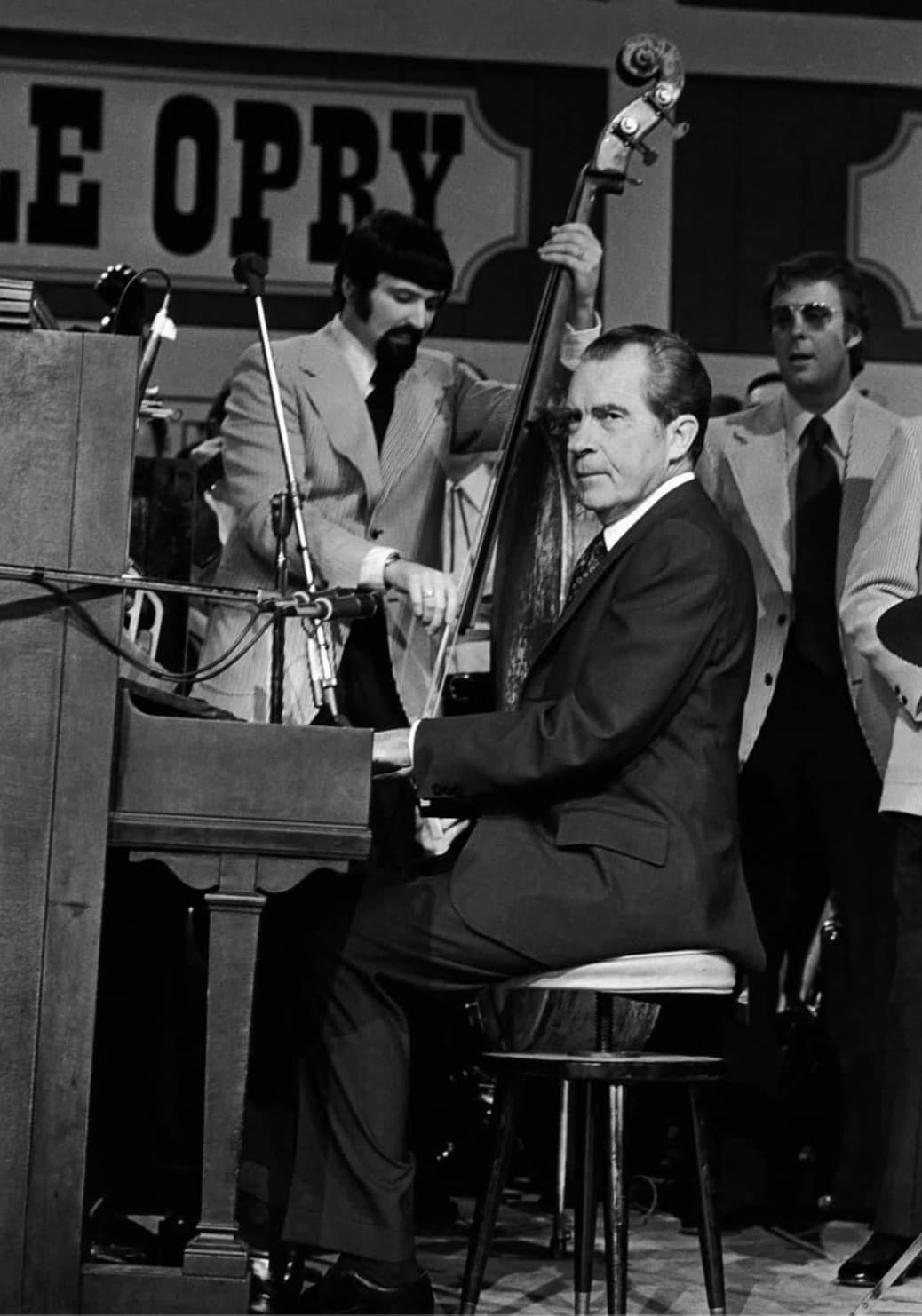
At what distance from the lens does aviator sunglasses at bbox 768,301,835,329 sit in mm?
4715

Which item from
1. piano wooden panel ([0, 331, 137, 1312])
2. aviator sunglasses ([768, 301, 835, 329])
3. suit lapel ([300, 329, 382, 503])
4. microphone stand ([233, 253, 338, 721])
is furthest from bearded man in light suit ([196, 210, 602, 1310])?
piano wooden panel ([0, 331, 137, 1312])

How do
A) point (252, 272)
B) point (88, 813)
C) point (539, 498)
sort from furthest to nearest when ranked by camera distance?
point (539, 498) < point (252, 272) < point (88, 813)

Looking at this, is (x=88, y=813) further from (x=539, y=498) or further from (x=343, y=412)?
(x=343, y=412)

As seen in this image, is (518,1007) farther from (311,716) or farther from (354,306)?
(354,306)

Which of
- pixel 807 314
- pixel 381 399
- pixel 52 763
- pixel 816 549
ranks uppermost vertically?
pixel 807 314

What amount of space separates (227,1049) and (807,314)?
2.43 m

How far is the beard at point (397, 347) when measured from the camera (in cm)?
431

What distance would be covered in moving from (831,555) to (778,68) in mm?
3456

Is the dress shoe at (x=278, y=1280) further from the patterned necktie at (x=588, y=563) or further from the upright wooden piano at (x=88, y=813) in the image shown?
the patterned necktie at (x=588, y=563)

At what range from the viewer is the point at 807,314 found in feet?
15.5

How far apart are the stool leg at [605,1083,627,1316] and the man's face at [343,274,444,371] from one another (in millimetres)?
1774

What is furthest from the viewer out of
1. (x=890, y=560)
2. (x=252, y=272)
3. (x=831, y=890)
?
(x=831, y=890)

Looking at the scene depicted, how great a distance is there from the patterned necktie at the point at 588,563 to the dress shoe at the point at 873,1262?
1.31 m

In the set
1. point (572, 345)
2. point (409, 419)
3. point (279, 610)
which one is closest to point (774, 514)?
point (572, 345)
